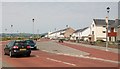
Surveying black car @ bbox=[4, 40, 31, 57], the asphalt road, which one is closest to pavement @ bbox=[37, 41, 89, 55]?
the asphalt road

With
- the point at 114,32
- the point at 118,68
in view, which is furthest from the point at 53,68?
the point at 114,32

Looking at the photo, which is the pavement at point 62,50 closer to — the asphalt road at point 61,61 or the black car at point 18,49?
the asphalt road at point 61,61

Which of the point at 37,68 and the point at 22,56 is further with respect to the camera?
the point at 22,56

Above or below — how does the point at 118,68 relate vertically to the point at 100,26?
below

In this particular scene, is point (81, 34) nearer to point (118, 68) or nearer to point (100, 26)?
point (100, 26)

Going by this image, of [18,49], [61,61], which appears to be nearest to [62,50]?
[18,49]

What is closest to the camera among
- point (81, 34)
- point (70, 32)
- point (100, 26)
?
point (100, 26)

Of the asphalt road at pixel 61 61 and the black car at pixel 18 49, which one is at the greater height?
the black car at pixel 18 49

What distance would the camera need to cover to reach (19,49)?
24.3 m

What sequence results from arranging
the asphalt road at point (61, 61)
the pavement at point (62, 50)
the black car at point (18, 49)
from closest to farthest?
the asphalt road at point (61, 61) < the black car at point (18, 49) < the pavement at point (62, 50)

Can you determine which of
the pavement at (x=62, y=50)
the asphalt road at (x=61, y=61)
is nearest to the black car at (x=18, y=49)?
the asphalt road at (x=61, y=61)

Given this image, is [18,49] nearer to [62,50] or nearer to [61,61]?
[61,61]

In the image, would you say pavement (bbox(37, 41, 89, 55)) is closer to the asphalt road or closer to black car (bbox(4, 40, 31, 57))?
the asphalt road

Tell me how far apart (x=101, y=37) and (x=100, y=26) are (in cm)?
416
